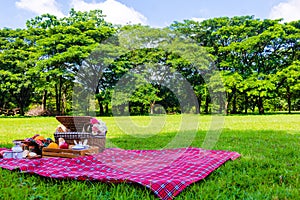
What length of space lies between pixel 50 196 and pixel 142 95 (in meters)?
6.18

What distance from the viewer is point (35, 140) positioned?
3752 millimetres

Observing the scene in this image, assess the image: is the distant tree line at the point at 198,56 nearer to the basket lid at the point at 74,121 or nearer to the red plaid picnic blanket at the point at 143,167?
the basket lid at the point at 74,121

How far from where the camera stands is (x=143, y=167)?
2967 mm

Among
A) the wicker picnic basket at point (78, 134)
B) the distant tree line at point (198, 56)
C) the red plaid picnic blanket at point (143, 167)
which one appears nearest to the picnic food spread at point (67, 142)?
the wicker picnic basket at point (78, 134)

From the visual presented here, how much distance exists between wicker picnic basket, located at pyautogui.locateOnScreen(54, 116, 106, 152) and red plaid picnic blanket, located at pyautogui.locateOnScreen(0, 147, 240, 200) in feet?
1.26

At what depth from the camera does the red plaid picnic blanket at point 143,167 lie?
7.48 ft

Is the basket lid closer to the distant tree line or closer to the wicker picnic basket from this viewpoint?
the wicker picnic basket

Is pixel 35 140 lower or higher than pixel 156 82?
lower

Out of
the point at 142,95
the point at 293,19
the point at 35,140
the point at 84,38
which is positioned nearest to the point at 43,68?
the point at 84,38

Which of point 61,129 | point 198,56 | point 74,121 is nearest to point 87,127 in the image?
point 74,121

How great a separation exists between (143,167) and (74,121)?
5.73 feet

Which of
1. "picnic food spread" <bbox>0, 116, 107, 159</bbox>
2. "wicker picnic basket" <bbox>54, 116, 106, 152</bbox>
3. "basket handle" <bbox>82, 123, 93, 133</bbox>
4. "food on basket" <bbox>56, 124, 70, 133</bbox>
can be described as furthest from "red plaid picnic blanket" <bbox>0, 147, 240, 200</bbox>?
"food on basket" <bbox>56, 124, 70, 133</bbox>

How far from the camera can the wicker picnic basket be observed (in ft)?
13.0

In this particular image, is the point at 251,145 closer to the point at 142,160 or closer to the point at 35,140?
the point at 142,160
